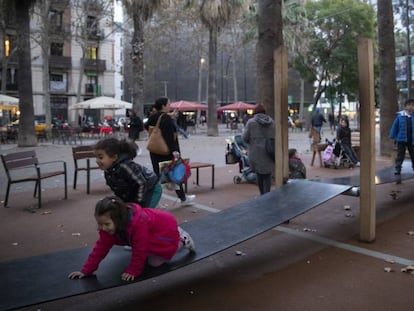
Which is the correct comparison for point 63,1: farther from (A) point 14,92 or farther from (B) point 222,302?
(B) point 222,302

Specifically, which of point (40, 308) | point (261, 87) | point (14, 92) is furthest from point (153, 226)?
point (14, 92)

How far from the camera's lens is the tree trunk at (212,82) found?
95.5ft

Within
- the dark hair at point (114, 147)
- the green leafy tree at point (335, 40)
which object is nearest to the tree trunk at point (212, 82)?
the green leafy tree at point (335, 40)

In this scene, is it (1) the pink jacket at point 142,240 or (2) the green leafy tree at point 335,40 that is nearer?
(1) the pink jacket at point 142,240

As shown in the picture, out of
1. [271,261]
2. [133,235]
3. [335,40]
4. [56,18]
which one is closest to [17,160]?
[271,261]

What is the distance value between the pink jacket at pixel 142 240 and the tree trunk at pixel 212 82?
25.9 m

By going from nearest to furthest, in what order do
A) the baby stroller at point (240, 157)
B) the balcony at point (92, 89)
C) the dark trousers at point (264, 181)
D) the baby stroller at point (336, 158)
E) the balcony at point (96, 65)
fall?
the dark trousers at point (264, 181) → the baby stroller at point (240, 157) → the baby stroller at point (336, 158) → the balcony at point (96, 65) → the balcony at point (92, 89)

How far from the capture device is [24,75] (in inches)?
845

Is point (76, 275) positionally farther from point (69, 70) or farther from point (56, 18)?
point (69, 70)

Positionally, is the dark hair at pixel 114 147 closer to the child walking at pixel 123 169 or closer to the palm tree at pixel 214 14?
the child walking at pixel 123 169

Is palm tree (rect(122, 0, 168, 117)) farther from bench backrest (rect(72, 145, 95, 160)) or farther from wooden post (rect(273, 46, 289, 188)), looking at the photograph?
wooden post (rect(273, 46, 289, 188))

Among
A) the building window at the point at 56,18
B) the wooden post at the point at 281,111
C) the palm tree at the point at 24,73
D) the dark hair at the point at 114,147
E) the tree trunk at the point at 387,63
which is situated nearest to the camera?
the dark hair at the point at 114,147

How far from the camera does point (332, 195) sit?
5.65 m

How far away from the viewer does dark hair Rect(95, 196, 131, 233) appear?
3.30 m
